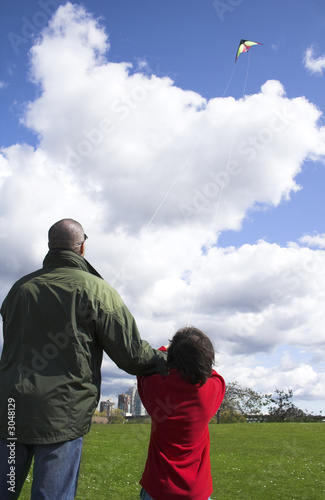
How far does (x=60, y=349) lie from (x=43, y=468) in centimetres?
60

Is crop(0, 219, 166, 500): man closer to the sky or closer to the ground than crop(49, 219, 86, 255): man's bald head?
closer to the ground

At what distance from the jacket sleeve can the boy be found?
0.43ft

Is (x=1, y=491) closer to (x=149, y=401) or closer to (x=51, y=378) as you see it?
(x=51, y=378)

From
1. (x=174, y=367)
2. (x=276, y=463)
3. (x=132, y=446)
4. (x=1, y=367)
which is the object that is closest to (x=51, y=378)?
(x=1, y=367)

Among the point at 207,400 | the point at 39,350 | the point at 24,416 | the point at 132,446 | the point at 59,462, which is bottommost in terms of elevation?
the point at 132,446

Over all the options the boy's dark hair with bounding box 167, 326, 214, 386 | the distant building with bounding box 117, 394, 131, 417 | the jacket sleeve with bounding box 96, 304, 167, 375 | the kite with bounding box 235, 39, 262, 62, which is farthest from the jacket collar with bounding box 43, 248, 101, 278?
the distant building with bounding box 117, 394, 131, 417

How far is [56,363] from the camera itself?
2225 mm

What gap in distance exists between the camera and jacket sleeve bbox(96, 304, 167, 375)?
7.66ft

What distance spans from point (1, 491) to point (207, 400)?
123 cm

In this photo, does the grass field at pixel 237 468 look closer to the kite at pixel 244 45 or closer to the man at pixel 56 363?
the man at pixel 56 363

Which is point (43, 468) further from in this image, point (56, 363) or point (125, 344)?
point (125, 344)

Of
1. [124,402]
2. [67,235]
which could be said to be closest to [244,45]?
[67,235]

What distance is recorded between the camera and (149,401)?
8.07ft

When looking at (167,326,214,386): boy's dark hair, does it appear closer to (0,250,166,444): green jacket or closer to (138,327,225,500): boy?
(138,327,225,500): boy
